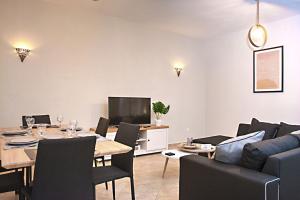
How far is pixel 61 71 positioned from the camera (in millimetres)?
4629

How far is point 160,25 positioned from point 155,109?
1.92 metres

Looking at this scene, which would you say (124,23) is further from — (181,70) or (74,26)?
(181,70)

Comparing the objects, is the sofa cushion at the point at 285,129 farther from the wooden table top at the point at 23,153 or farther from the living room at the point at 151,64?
the wooden table top at the point at 23,153

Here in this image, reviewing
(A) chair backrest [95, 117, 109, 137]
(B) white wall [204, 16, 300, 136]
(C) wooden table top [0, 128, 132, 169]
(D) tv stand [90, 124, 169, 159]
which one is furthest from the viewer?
(D) tv stand [90, 124, 169, 159]

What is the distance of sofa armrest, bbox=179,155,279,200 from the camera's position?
1.65 metres

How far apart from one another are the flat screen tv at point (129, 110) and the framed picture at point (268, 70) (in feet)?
8.18

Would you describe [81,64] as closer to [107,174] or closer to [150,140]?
[150,140]

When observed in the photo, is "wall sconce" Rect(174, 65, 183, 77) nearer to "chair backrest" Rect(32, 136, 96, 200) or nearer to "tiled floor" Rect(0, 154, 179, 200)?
"tiled floor" Rect(0, 154, 179, 200)

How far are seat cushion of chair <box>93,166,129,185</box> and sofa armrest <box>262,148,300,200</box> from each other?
51.1 inches

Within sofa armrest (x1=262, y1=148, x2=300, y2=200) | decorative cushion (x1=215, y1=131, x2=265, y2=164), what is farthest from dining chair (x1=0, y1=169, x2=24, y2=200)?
sofa armrest (x1=262, y1=148, x2=300, y2=200)

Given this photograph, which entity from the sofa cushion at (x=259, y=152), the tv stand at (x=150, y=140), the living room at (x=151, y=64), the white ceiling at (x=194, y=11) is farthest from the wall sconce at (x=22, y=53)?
the sofa cushion at (x=259, y=152)

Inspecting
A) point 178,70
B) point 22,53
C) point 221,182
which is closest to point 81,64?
point 22,53

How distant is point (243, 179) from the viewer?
1.73 metres

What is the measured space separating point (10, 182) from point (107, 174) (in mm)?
825
